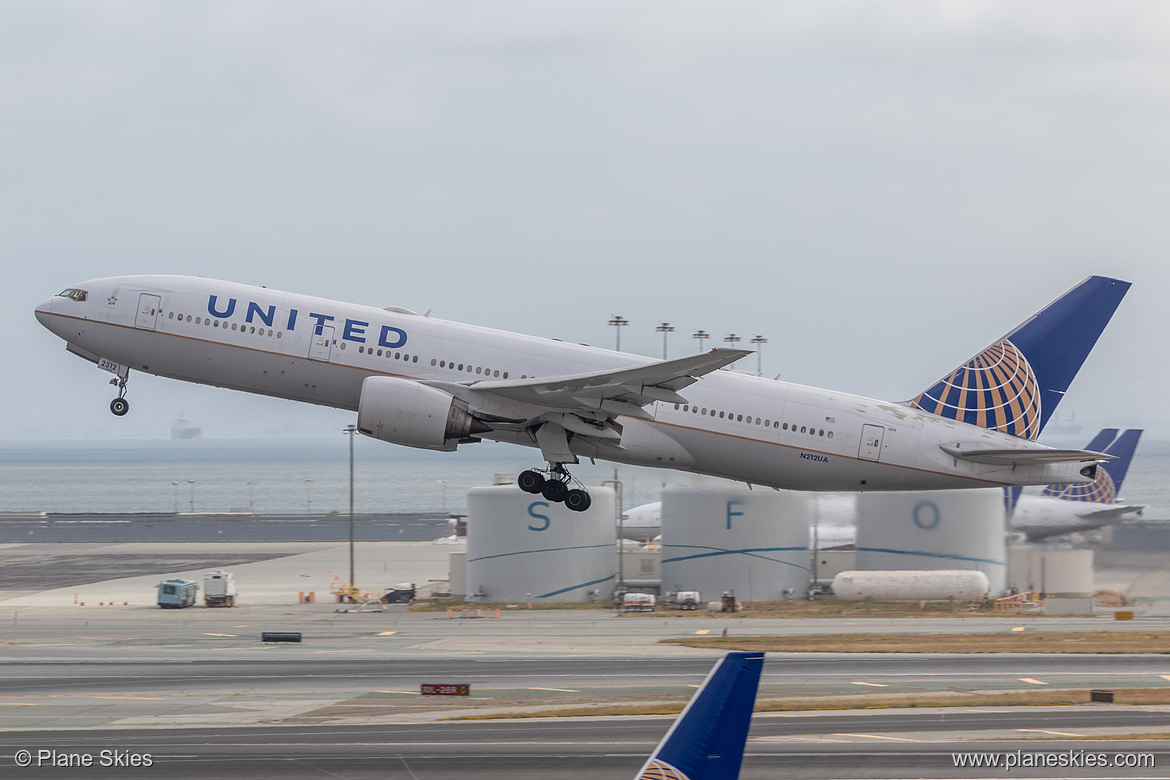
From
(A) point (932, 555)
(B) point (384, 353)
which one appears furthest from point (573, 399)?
(A) point (932, 555)

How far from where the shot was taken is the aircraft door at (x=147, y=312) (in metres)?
35.4

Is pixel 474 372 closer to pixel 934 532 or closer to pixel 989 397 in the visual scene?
pixel 989 397

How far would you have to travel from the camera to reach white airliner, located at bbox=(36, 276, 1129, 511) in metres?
34.2

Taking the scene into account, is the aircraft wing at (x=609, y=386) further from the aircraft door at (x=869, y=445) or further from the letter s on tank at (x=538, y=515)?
the letter s on tank at (x=538, y=515)

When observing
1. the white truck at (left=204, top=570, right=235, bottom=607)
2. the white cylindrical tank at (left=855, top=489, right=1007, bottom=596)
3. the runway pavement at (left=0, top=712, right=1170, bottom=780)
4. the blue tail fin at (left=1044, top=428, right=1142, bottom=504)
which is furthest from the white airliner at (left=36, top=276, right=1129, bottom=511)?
the white truck at (left=204, top=570, right=235, bottom=607)

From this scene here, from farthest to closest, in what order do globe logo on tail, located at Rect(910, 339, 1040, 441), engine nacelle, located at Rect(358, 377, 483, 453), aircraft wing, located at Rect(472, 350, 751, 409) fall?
1. globe logo on tail, located at Rect(910, 339, 1040, 441)
2. engine nacelle, located at Rect(358, 377, 483, 453)
3. aircraft wing, located at Rect(472, 350, 751, 409)

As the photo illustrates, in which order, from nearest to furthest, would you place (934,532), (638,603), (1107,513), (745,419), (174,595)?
(745,419) → (638,603) → (934,532) → (1107,513) → (174,595)

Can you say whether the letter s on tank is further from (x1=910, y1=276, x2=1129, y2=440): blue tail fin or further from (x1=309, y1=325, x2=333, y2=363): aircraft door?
(x1=309, y1=325, x2=333, y2=363): aircraft door

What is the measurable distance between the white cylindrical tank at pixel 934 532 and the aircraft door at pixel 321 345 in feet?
113

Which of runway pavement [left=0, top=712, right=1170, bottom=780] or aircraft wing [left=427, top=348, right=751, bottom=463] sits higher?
aircraft wing [left=427, top=348, right=751, bottom=463]

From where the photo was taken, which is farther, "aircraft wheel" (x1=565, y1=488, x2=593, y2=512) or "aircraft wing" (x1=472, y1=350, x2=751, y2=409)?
"aircraft wheel" (x1=565, y1=488, x2=593, y2=512)

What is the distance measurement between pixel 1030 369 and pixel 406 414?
2240 centimetres

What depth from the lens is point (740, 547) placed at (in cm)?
6356

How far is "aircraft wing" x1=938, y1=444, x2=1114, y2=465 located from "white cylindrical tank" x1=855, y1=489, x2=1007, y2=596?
936 inches
